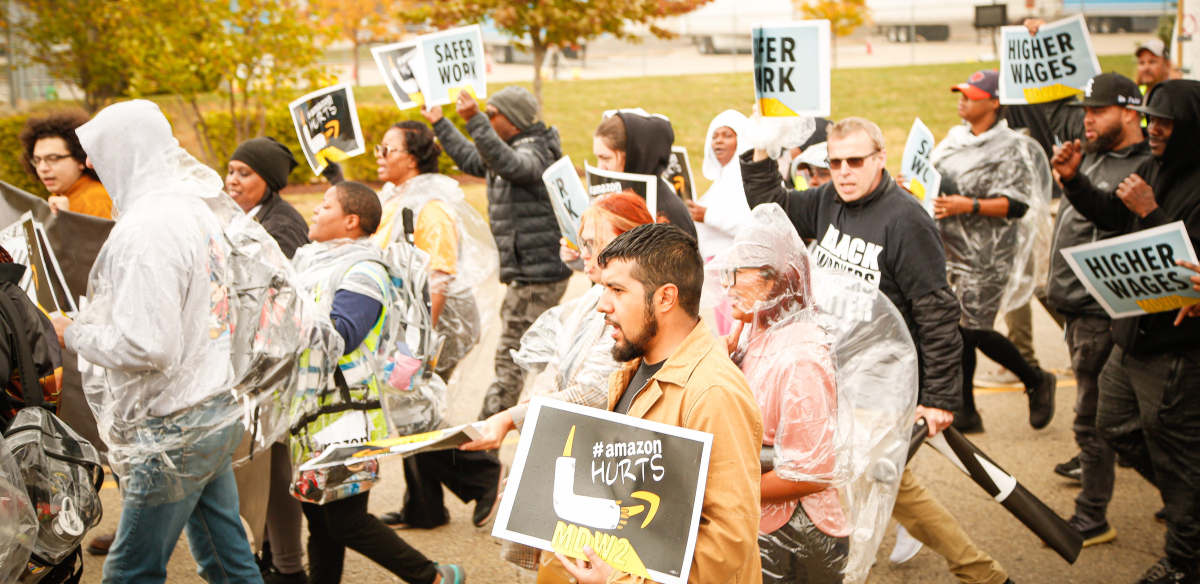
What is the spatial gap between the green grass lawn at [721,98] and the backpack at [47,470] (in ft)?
42.3

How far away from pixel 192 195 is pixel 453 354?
220 centimetres

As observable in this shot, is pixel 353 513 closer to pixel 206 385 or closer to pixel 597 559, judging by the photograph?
pixel 206 385

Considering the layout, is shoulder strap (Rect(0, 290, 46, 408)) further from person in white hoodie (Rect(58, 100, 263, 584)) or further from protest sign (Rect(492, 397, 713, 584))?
protest sign (Rect(492, 397, 713, 584))

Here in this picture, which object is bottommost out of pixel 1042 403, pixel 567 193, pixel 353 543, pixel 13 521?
pixel 1042 403

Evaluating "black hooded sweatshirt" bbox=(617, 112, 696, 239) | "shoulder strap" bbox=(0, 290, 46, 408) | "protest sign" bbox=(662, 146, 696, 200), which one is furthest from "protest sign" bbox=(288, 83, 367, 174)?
"shoulder strap" bbox=(0, 290, 46, 408)

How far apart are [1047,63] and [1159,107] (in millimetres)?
2102

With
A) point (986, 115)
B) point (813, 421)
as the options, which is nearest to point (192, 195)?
point (813, 421)

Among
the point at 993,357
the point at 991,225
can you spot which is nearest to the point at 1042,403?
the point at 993,357

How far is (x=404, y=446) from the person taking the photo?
2.61 meters

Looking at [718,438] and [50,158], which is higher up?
[50,158]

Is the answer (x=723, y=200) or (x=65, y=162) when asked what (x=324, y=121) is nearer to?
(x=65, y=162)

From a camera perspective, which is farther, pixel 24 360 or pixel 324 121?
pixel 324 121

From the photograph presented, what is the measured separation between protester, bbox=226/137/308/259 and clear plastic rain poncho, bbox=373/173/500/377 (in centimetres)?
55

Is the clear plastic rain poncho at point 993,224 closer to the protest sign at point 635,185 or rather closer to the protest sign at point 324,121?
the protest sign at point 635,185
